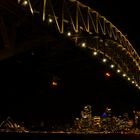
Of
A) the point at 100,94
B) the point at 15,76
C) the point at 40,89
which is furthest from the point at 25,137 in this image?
the point at 100,94

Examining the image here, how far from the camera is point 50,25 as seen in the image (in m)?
15.9

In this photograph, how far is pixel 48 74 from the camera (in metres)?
34.6

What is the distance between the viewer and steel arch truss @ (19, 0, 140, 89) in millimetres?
16825

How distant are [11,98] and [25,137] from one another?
88.7 feet

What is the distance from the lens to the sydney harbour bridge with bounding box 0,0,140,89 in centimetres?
1455

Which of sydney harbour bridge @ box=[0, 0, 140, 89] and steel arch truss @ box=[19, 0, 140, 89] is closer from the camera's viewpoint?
sydney harbour bridge @ box=[0, 0, 140, 89]

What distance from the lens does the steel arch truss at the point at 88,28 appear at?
16.8 metres

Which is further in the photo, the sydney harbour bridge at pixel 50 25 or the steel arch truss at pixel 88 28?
the steel arch truss at pixel 88 28

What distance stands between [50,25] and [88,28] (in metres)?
5.68

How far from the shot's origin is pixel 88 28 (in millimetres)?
21297

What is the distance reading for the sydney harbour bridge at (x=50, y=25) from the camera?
14.6 metres

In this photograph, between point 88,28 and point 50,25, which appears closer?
point 50,25

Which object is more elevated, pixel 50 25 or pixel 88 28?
pixel 88 28

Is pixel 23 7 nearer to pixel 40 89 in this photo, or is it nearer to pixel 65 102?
pixel 40 89
